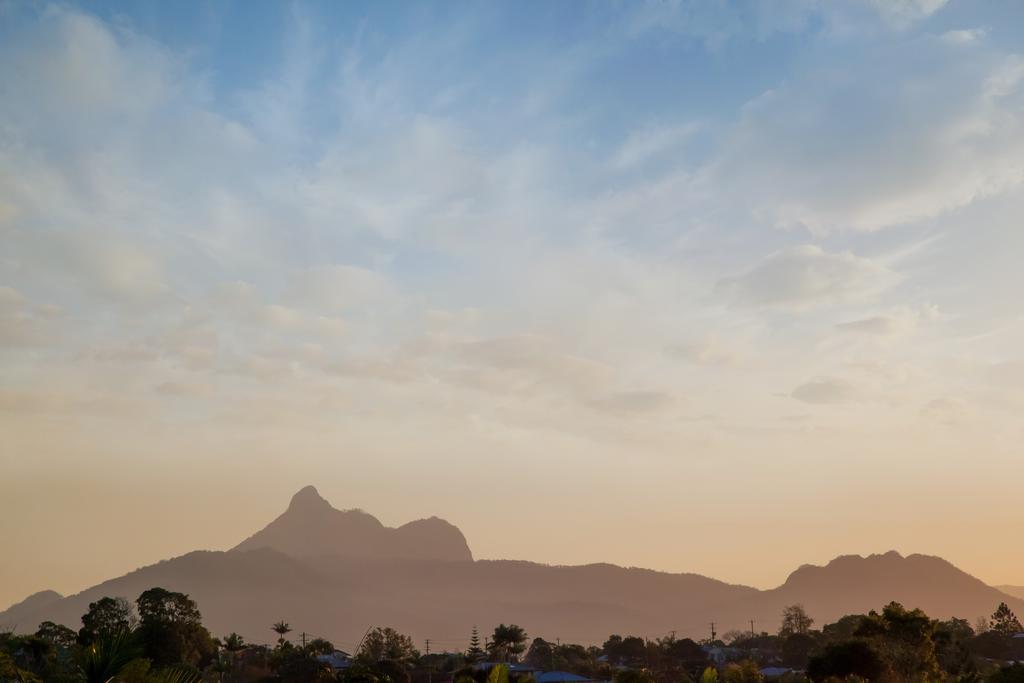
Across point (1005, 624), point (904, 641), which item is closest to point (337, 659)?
point (904, 641)

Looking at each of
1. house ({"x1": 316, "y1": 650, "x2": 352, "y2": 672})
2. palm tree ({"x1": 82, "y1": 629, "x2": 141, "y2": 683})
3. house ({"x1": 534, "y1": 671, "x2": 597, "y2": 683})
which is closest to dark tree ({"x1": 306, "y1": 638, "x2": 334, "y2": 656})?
house ({"x1": 316, "y1": 650, "x2": 352, "y2": 672})

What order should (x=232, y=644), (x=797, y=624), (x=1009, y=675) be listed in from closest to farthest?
(x=1009, y=675) → (x=232, y=644) → (x=797, y=624)

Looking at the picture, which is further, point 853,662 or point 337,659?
point 337,659

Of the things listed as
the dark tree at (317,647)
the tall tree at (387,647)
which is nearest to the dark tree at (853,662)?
the dark tree at (317,647)

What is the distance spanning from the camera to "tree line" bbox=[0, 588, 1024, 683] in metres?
→ 29.1

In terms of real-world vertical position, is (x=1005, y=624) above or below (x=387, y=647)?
above

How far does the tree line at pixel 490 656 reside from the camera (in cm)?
2914

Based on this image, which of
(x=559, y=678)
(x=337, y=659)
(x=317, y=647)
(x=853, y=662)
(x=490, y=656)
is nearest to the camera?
(x=853, y=662)

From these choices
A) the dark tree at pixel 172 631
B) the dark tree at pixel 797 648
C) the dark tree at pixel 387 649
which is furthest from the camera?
the dark tree at pixel 797 648

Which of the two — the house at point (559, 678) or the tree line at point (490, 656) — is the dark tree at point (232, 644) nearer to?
the tree line at point (490, 656)

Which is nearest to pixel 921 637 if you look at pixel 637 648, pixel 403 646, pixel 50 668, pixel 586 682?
pixel 586 682

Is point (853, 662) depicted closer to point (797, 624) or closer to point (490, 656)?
point (490, 656)

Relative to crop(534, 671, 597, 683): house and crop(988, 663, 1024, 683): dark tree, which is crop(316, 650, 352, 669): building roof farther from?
crop(988, 663, 1024, 683): dark tree

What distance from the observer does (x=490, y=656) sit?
386 ft
